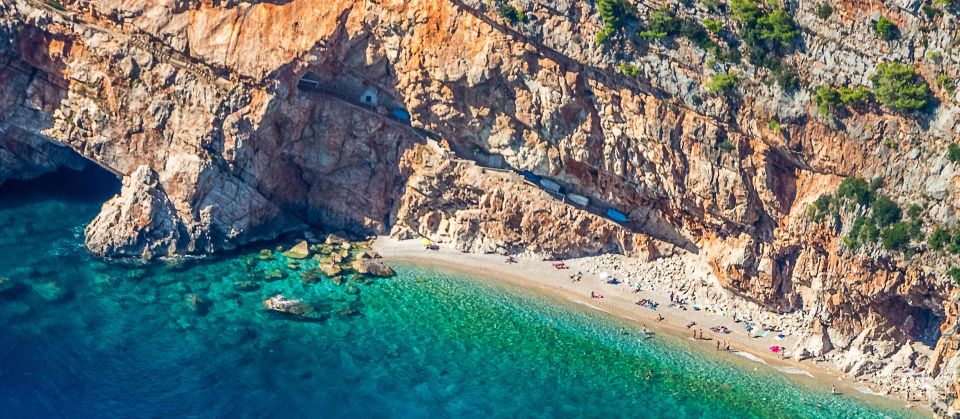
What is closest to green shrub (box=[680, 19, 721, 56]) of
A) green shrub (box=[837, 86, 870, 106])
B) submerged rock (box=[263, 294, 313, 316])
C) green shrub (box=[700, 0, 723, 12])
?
green shrub (box=[700, 0, 723, 12])

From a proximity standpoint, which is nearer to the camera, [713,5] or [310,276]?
[713,5]

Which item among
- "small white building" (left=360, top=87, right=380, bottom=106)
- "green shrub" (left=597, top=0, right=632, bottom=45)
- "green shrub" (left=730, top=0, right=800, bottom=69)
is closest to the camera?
"green shrub" (left=730, top=0, right=800, bottom=69)

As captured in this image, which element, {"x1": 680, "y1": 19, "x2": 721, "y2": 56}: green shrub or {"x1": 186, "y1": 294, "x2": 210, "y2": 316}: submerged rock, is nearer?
{"x1": 186, "y1": 294, "x2": 210, "y2": 316}: submerged rock

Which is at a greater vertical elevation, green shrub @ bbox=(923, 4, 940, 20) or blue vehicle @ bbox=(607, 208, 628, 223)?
green shrub @ bbox=(923, 4, 940, 20)

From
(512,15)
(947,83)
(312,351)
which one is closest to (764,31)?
(947,83)

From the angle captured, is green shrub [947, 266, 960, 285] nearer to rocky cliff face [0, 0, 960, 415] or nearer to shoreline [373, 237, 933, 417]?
rocky cliff face [0, 0, 960, 415]

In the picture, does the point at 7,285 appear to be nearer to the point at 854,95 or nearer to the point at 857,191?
the point at 857,191

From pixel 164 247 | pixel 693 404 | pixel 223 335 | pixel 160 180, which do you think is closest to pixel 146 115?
pixel 160 180
